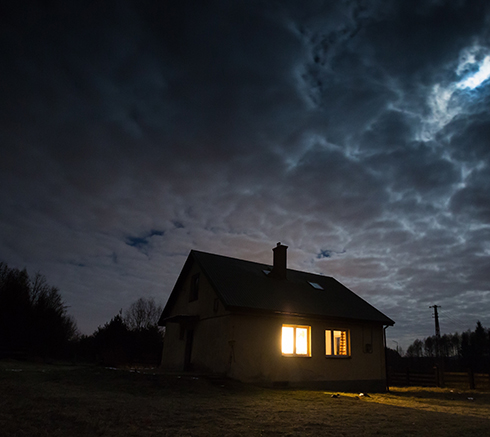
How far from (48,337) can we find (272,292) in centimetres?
2237

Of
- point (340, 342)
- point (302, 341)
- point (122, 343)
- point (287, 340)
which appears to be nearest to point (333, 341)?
point (340, 342)

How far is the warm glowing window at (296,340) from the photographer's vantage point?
58.2 ft

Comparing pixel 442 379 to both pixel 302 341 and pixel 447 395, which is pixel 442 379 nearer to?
pixel 447 395

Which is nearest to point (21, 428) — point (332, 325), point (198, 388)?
point (198, 388)

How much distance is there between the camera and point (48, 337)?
102 ft

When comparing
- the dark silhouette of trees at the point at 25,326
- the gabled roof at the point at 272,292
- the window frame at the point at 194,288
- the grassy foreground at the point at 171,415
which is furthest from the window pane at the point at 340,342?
the dark silhouette of trees at the point at 25,326

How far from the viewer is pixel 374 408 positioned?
10.4 m

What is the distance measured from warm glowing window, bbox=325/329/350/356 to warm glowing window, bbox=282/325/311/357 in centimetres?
131

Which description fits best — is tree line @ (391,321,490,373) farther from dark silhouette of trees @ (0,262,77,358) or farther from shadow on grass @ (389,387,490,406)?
dark silhouette of trees @ (0,262,77,358)

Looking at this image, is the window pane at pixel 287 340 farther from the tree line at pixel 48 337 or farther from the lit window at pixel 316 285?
the tree line at pixel 48 337

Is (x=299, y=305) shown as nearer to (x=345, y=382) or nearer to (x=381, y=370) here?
(x=345, y=382)

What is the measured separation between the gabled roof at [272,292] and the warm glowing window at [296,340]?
3.55 ft

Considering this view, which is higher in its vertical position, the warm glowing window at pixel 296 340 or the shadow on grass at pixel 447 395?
the warm glowing window at pixel 296 340

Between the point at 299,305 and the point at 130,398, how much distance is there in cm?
1019
